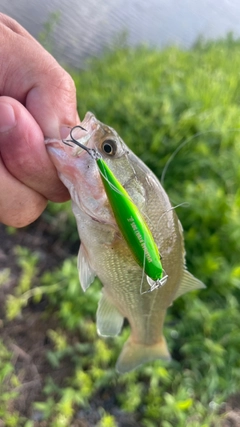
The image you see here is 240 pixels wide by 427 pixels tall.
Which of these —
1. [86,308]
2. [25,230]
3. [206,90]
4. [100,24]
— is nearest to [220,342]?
[86,308]

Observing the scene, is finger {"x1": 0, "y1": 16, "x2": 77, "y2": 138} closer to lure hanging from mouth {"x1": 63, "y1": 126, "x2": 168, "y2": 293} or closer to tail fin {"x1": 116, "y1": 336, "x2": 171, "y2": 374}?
lure hanging from mouth {"x1": 63, "y1": 126, "x2": 168, "y2": 293}

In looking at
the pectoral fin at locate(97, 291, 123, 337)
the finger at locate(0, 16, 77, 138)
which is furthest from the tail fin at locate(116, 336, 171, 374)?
the finger at locate(0, 16, 77, 138)

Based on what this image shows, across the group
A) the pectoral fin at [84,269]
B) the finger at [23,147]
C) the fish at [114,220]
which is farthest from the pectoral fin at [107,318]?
the finger at [23,147]

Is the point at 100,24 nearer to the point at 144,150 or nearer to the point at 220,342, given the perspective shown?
the point at 144,150

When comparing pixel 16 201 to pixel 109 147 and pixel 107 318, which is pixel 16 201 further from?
pixel 107 318

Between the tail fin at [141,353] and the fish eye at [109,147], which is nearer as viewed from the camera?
the fish eye at [109,147]

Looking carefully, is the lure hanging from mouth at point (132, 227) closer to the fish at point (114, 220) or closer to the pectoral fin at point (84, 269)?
the fish at point (114, 220)

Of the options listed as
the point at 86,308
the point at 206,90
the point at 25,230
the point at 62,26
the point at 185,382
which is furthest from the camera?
the point at 62,26
